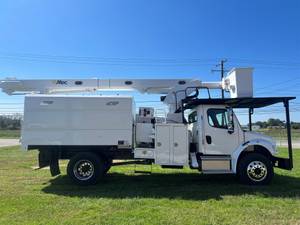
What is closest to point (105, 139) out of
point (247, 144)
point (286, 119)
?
point (247, 144)

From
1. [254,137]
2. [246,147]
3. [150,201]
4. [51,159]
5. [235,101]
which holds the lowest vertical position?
[150,201]

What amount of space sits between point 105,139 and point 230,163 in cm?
399

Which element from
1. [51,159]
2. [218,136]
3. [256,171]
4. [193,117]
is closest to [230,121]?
[218,136]

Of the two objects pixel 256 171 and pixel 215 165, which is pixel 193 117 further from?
pixel 256 171

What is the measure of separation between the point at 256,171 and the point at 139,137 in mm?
3818

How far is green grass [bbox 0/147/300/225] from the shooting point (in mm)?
6812

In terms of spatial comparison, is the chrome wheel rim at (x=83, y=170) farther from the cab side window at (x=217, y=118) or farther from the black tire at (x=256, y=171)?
the black tire at (x=256, y=171)

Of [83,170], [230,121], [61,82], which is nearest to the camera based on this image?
[83,170]

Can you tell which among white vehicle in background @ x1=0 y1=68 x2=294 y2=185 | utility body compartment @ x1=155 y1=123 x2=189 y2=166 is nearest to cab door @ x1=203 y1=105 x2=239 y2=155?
white vehicle in background @ x1=0 y1=68 x2=294 y2=185

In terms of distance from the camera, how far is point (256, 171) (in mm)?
10453

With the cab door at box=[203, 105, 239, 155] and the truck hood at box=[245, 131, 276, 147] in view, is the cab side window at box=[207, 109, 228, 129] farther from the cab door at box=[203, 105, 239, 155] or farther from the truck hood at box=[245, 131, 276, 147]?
the truck hood at box=[245, 131, 276, 147]

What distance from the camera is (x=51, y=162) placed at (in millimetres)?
10727

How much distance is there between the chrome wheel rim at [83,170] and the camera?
10484 mm

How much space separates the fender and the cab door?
14cm
